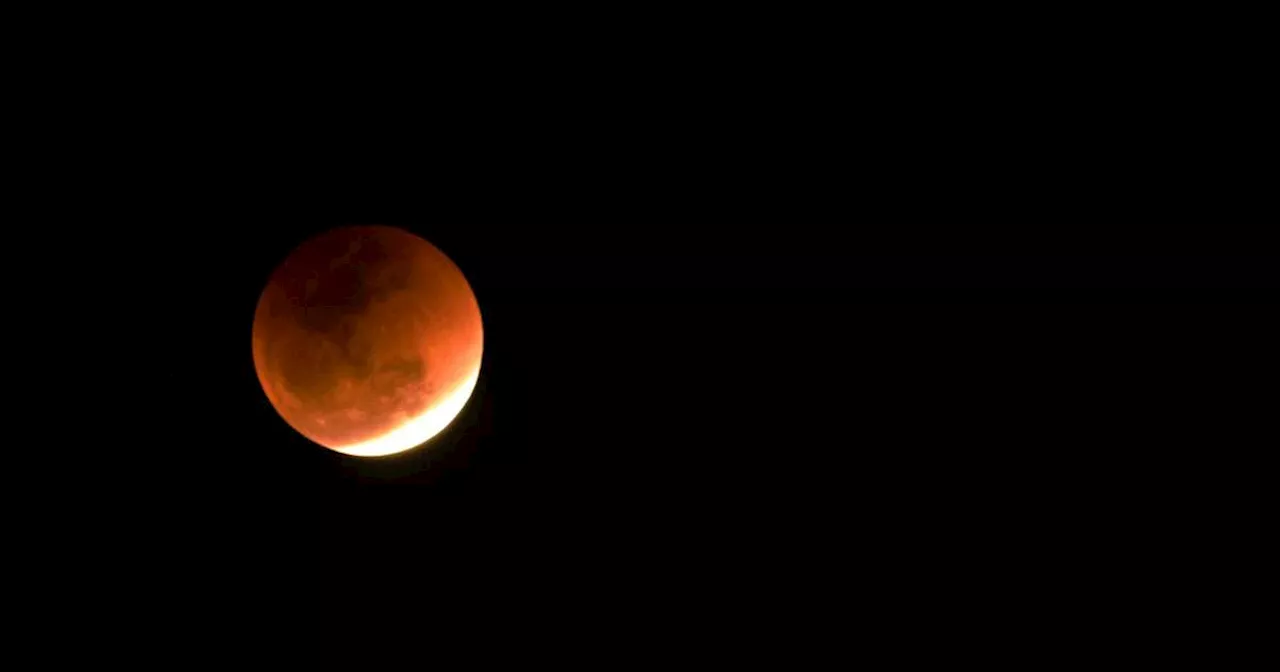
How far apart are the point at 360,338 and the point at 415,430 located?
10.8 inches

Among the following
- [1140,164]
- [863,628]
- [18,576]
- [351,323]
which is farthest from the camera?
[863,628]

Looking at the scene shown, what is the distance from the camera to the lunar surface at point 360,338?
1.78m

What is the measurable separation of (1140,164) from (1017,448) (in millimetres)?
1058

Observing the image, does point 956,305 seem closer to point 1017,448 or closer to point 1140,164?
point 1017,448

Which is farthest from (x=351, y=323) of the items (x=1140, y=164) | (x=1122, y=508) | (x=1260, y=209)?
(x=1122, y=508)

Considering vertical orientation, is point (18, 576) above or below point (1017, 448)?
below

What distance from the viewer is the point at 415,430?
192 cm

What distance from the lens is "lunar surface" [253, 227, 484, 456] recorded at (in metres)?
1.78

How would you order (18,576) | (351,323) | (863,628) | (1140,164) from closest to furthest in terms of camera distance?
(351,323) → (1140,164) → (18,576) → (863,628)

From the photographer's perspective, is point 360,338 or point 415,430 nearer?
point 360,338

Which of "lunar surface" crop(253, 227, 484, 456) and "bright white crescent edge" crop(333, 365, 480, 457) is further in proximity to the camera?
"bright white crescent edge" crop(333, 365, 480, 457)

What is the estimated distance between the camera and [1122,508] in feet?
9.20

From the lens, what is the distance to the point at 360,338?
177 centimetres

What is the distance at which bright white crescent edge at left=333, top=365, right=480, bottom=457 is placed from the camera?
6.22 ft
